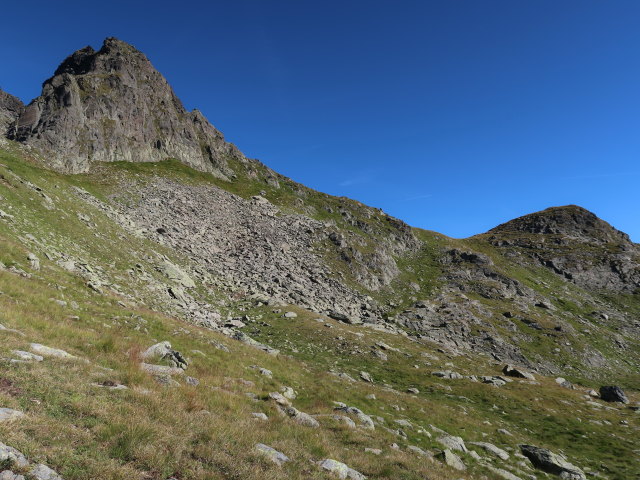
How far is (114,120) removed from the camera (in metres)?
80.0

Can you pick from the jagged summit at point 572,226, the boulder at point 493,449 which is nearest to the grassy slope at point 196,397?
the boulder at point 493,449

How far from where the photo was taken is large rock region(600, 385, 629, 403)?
143ft

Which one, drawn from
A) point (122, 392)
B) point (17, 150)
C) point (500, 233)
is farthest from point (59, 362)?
point (500, 233)

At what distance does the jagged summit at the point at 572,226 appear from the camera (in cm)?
14788

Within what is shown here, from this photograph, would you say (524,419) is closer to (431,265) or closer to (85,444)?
(85,444)

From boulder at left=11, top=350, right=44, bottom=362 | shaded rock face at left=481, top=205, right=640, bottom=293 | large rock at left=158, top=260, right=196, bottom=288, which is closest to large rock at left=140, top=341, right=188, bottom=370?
boulder at left=11, top=350, right=44, bottom=362

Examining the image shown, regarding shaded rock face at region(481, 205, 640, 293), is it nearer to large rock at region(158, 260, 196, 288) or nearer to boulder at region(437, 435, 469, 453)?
boulder at region(437, 435, 469, 453)

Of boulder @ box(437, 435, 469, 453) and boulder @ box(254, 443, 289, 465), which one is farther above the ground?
boulder @ box(254, 443, 289, 465)

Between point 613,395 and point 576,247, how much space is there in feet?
360

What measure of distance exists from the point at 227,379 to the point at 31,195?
31.9 metres

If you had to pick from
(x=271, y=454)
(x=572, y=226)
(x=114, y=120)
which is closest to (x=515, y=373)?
(x=271, y=454)

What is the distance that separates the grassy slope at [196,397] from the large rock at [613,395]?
5724 millimetres

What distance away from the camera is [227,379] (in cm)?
1662

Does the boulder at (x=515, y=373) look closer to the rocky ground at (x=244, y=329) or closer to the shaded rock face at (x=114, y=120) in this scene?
the rocky ground at (x=244, y=329)
